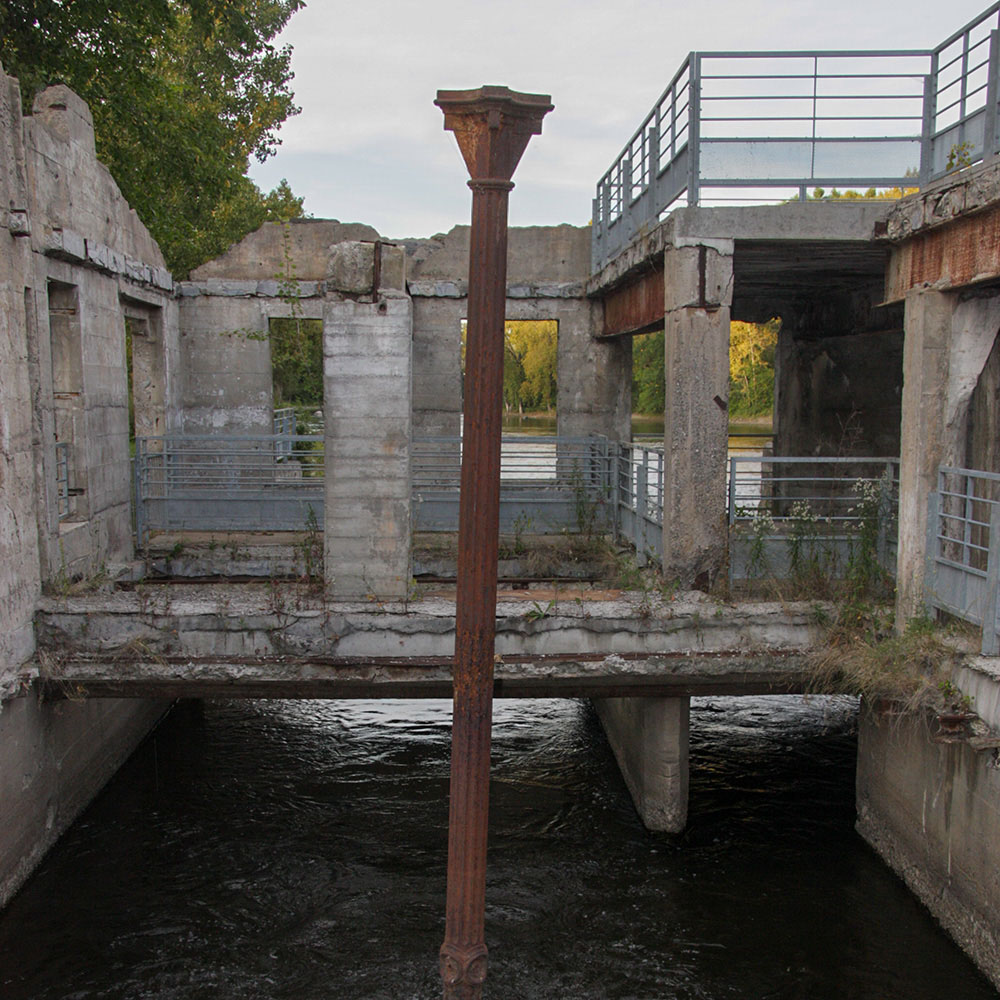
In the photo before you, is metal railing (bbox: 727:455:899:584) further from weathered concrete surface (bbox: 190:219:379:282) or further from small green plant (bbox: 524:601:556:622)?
weathered concrete surface (bbox: 190:219:379:282)

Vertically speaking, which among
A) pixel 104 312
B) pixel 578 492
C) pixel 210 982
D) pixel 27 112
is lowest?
pixel 210 982

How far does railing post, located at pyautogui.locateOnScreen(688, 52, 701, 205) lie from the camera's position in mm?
8547

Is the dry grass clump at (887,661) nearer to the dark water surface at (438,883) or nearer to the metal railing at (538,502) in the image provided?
the dark water surface at (438,883)

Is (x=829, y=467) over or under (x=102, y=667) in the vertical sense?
over

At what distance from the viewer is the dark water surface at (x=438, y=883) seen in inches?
290

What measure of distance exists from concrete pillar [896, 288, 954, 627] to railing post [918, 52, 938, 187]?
1.56 meters

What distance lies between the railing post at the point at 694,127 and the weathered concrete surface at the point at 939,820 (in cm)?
485

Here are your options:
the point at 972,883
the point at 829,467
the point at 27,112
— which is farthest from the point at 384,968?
the point at 27,112

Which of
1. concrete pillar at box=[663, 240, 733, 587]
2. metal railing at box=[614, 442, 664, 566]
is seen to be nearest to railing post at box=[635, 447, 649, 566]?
metal railing at box=[614, 442, 664, 566]

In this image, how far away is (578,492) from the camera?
40.6 ft


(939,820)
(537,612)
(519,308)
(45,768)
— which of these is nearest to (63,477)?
(45,768)

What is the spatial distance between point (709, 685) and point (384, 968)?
11.4ft

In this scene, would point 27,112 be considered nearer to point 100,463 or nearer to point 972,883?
point 100,463

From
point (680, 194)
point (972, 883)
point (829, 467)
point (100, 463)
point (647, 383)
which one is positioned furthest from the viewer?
point (647, 383)
